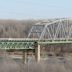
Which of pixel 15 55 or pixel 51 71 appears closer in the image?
Answer: pixel 51 71

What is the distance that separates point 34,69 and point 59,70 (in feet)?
8.38

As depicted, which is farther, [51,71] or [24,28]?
[24,28]

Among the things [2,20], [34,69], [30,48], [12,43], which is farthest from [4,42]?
[2,20]

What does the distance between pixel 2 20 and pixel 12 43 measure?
72.7 meters

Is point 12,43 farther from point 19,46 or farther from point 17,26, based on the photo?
point 17,26

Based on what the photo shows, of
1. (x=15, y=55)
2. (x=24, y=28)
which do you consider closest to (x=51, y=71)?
(x=15, y=55)

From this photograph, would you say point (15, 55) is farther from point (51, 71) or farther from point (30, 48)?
point (51, 71)

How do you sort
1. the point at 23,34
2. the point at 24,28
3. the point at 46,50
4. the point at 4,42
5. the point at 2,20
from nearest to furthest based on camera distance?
the point at 4,42
the point at 46,50
the point at 23,34
the point at 24,28
the point at 2,20

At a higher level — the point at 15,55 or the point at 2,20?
the point at 2,20

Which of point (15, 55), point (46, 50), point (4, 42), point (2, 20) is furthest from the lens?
point (2, 20)

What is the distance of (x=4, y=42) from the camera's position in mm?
45875

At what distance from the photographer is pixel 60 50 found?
65812 mm

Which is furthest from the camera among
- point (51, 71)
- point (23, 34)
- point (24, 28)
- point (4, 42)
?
point (24, 28)

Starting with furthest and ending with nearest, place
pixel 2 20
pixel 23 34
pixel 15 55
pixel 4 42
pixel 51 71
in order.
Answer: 1. pixel 2 20
2. pixel 23 34
3. pixel 15 55
4. pixel 4 42
5. pixel 51 71
